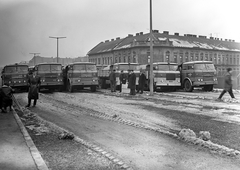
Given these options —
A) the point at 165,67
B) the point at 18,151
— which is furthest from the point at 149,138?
the point at 165,67

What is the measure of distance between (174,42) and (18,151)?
6871 centimetres

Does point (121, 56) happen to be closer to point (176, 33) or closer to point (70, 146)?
point (176, 33)

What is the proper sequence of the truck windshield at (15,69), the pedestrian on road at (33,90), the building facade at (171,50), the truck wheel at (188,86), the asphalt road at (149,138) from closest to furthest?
the asphalt road at (149,138), the pedestrian on road at (33,90), the truck wheel at (188,86), the truck windshield at (15,69), the building facade at (171,50)

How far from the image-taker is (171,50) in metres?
69.2

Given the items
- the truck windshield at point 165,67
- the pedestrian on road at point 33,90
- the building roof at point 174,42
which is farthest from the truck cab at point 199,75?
the building roof at point 174,42

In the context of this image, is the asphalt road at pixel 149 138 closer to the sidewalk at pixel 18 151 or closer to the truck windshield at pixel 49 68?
the sidewalk at pixel 18 151

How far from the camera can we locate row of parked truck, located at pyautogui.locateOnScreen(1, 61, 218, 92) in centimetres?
2227

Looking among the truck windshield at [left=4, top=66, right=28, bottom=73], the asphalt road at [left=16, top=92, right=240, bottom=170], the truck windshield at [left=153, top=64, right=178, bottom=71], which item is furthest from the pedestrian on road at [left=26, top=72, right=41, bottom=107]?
the truck windshield at [left=4, top=66, right=28, bottom=73]

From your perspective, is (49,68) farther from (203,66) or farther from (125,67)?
(203,66)

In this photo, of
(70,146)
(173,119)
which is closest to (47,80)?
(173,119)

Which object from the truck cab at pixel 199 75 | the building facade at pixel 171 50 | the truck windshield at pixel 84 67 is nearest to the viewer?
the truck cab at pixel 199 75

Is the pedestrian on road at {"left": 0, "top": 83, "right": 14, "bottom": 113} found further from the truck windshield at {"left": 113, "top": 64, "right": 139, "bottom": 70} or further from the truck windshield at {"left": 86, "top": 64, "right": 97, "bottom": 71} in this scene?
the truck windshield at {"left": 113, "top": 64, "right": 139, "bottom": 70}

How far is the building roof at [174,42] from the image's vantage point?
67.7 meters

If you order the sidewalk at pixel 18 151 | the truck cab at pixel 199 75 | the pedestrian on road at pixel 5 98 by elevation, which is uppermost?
the truck cab at pixel 199 75
